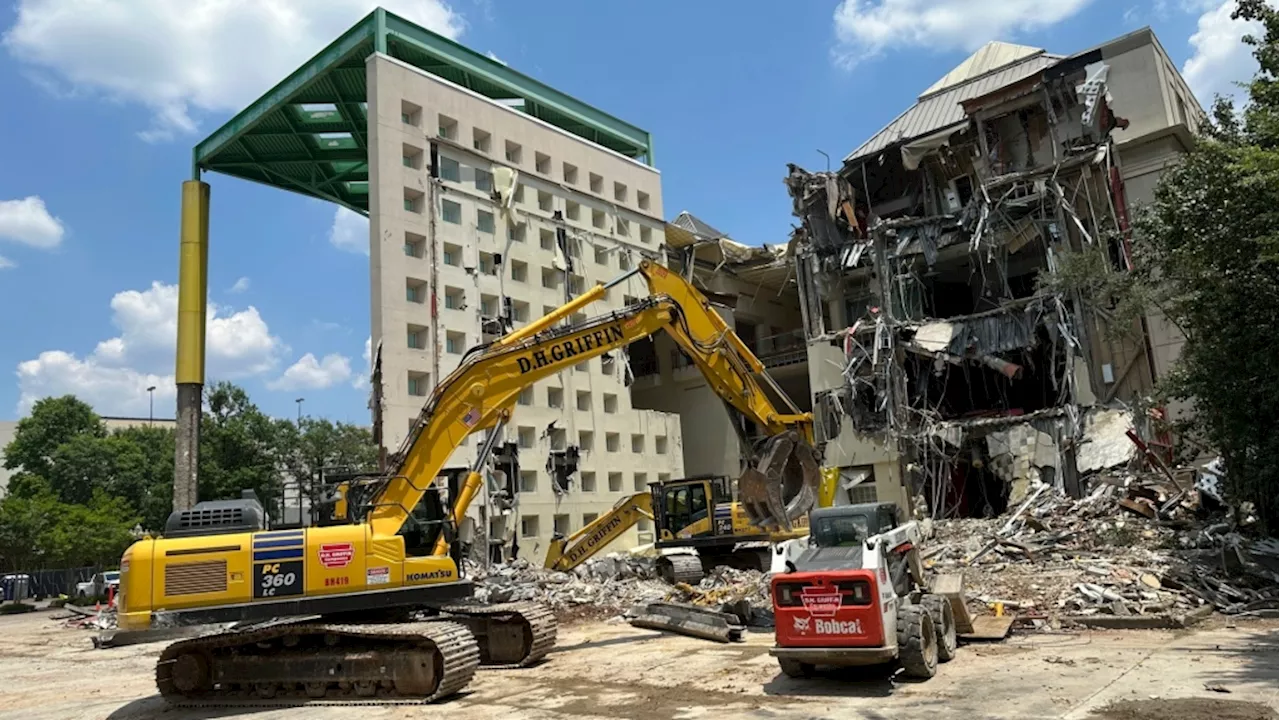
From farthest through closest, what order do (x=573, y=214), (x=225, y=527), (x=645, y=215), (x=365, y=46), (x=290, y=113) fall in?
(x=645, y=215) < (x=573, y=214) < (x=290, y=113) < (x=365, y=46) < (x=225, y=527)

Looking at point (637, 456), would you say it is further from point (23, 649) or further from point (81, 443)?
point (81, 443)

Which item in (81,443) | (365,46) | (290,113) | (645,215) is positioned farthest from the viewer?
(81,443)

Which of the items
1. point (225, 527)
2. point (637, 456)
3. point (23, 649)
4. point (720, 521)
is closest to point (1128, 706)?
point (225, 527)

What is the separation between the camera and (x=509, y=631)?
525 inches

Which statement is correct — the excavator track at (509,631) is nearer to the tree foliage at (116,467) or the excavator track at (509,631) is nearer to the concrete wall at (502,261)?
the concrete wall at (502,261)

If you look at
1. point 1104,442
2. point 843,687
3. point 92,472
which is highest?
point 92,472

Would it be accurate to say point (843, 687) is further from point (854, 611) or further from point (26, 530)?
point (26, 530)

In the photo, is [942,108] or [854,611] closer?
[854,611]

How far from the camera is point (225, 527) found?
11586 mm

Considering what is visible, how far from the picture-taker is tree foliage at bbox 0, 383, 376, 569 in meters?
43.5

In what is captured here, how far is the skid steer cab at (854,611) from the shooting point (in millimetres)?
9656

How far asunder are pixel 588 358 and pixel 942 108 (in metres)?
31.2

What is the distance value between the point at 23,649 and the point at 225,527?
15751 mm

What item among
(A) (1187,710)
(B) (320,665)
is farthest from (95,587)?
(A) (1187,710)
